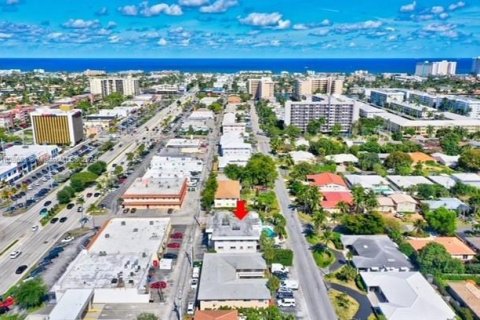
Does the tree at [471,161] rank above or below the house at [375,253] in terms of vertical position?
above

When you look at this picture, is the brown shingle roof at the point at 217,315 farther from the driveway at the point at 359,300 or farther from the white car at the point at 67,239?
the white car at the point at 67,239

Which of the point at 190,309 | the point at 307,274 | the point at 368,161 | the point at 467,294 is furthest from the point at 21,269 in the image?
the point at 368,161

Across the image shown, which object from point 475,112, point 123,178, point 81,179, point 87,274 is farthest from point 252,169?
point 475,112

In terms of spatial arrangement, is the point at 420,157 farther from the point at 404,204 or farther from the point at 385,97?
the point at 385,97

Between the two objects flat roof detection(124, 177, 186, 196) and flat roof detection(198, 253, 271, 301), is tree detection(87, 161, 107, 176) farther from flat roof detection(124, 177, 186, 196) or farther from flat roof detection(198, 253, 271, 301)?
flat roof detection(198, 253, 271, 301)

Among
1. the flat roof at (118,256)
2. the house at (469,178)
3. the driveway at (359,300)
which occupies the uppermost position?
the house at (469,178)

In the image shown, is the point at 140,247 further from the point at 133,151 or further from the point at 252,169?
the point at 133,151

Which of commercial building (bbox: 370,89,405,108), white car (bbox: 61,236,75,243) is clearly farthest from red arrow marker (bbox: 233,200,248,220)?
commercial building (bbox: 370,89,405,108)

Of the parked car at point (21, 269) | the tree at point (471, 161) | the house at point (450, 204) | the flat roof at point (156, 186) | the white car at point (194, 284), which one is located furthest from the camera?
the tree at point (471, 161)

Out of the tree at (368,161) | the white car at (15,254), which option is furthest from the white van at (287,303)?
the tree at (368,161)
